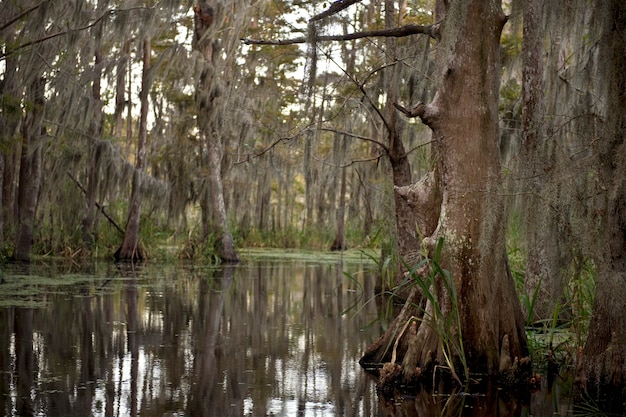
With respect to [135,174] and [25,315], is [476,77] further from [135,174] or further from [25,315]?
[135,174]

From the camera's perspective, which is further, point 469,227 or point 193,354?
point 193,354

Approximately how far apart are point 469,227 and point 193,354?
2.31m

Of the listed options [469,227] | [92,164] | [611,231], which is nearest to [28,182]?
[92,164]

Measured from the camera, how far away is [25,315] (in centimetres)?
817

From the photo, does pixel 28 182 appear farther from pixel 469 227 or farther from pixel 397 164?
pixel 469 227

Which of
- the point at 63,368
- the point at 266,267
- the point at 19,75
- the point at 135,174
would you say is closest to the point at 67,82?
the point at 19,75

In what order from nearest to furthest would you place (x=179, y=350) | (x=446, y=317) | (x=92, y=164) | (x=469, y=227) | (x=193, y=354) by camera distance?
(x=446, y=317) < (x=469, y=227) < (x=193, y=354) < (x=179, y=350) < (x=92, y=164)

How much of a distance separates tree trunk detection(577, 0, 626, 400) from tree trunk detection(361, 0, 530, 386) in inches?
25.0

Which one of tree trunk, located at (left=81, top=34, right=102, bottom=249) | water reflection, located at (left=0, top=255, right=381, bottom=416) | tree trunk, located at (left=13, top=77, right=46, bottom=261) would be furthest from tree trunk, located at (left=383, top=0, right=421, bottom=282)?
tree trunk, located at (left=81, top=34, right=102, bottom=249)

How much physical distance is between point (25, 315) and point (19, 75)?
420 cm

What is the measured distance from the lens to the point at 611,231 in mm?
4797

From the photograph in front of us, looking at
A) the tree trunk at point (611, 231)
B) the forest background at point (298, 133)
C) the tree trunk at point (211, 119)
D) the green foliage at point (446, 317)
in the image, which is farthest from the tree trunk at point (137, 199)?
the tree trunk at point (611, 231)

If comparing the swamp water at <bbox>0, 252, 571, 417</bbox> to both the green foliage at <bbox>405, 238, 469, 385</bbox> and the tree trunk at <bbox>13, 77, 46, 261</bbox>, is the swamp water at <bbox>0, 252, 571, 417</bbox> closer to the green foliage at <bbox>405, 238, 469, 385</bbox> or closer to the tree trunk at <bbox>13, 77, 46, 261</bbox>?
the green foliage at <bbox>405, 238, 469, 385</bbox>

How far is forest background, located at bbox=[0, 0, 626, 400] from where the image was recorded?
4.96 meters
